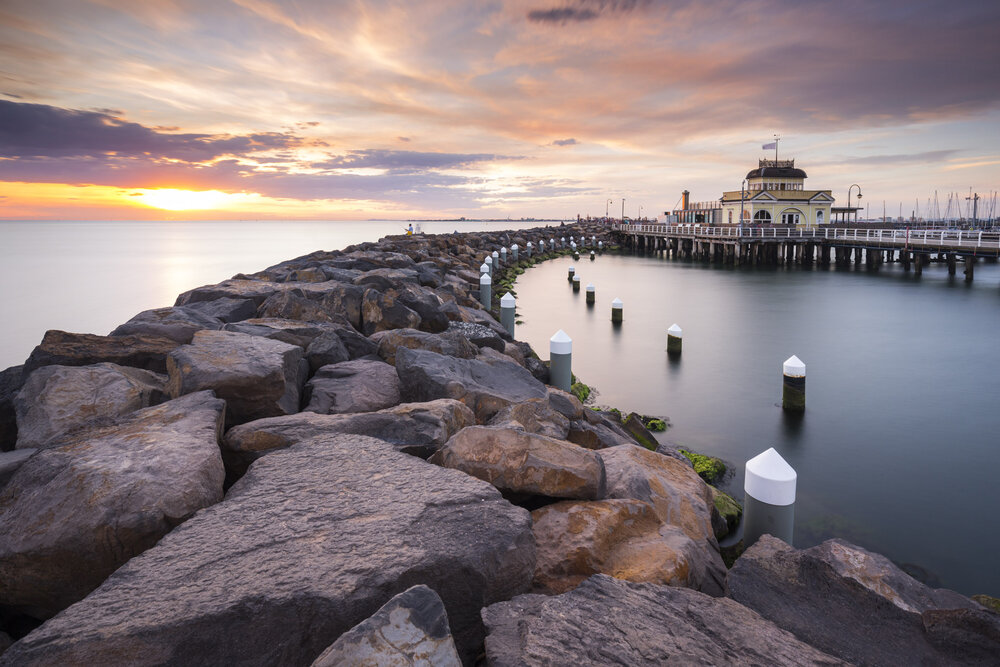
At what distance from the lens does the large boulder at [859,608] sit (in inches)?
113

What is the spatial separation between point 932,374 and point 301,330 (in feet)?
45.0

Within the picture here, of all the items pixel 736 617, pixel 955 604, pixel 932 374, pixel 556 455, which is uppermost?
pixel 556 455

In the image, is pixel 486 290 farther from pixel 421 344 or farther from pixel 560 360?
pixel 421 344

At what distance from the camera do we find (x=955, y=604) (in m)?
3.36

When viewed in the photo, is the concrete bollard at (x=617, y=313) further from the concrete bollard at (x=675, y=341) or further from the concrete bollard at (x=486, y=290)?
the concrete bollard at (x=486, y=290)

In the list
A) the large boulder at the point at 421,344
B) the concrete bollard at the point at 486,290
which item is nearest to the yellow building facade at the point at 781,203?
the concrete bollard at the point at 486,290

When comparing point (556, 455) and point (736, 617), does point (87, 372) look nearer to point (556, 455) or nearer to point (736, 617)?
point (556, 455)

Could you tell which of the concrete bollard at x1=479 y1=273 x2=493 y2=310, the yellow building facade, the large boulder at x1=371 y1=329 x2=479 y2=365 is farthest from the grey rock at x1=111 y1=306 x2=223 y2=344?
the yellow building facade

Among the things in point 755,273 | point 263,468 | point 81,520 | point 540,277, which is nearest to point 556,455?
point 263,468

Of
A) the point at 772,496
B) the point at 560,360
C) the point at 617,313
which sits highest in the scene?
the point at 560,360

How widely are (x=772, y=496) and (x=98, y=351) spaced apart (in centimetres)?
550

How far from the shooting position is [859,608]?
125 inches

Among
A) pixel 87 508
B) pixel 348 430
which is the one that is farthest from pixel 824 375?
pixel 87 508

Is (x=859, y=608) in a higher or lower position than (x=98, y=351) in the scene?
lower
